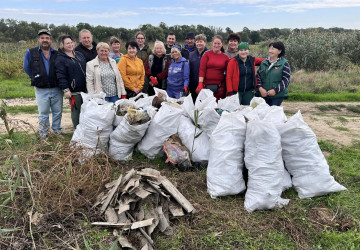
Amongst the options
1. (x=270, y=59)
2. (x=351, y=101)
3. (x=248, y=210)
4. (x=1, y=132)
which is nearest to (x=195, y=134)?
(x=248, y=210)

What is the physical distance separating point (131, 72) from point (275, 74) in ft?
7.15

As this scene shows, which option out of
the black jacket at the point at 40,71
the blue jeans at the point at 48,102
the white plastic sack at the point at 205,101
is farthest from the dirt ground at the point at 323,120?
the white plastic sack at the point at 205,101

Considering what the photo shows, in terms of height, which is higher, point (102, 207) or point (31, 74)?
point (31, 74)

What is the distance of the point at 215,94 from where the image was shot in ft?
14.3

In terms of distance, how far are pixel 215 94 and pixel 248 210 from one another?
2.29 m

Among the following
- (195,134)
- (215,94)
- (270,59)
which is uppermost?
(270,59)

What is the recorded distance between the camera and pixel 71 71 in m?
3.83

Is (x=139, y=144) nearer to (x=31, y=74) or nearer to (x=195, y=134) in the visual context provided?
(x=195, y=134)

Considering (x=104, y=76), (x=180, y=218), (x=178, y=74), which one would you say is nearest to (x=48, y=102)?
(x=104, y=76)

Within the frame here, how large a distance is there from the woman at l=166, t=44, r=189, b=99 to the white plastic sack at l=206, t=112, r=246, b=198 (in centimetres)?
182

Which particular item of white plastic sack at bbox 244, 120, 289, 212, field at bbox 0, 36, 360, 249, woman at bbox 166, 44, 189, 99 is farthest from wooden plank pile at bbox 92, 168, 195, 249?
woman at bbox 166, 44, 189, 99

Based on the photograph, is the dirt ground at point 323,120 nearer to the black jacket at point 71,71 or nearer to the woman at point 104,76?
the black jacket at point 71,71

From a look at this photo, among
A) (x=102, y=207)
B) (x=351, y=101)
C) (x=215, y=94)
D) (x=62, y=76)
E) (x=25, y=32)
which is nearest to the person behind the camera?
(x=102, y=207)

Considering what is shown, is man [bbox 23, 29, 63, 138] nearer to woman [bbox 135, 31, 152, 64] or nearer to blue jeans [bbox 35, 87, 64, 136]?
blue jeans [bbox 35, 87, 64, 136]
